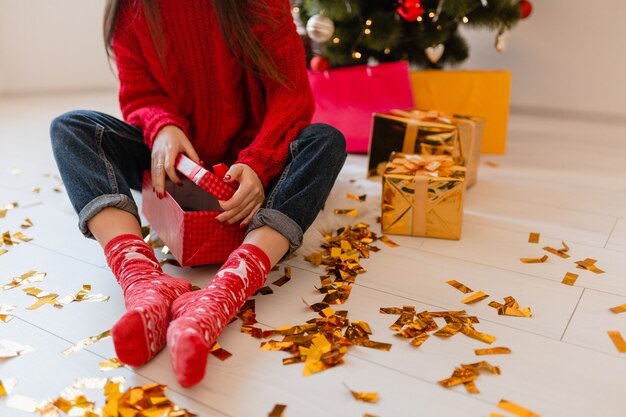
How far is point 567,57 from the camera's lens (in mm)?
2154

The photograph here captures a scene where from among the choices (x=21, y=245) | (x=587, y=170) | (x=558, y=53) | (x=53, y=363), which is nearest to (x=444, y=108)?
(x=587, y=170)

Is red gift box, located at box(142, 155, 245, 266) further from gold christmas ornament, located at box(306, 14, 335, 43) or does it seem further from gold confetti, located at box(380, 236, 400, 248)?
gold christmas ornament, located at box(306, 14, 335, 43)

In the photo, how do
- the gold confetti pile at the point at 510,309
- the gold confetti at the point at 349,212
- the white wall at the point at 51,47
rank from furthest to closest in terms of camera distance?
the white wall at the point at 51,47 → the gold confetti at the point at 349,212 → the gold confetti pile at the point at 510,309

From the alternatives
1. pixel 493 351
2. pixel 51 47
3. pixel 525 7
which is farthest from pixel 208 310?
pixel 51 47

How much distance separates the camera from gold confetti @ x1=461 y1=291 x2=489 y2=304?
0.90 metres

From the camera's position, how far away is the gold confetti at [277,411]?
0.66 meters

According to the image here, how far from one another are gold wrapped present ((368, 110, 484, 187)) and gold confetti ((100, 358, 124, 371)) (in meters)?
0.87

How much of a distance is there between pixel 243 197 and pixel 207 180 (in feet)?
0.21

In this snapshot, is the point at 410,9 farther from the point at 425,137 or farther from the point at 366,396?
the point at 366,396

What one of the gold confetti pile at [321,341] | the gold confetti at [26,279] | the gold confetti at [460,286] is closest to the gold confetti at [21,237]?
the gold confetti at [26,279]

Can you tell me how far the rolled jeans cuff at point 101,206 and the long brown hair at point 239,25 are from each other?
31 cm

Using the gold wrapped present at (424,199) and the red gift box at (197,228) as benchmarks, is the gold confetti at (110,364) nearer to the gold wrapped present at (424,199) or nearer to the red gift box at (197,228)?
the red gift box at (197,228)

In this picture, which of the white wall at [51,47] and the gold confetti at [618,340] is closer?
the gold confetti at [618,340]

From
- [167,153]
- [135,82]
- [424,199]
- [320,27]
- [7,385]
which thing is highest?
[320,27]
